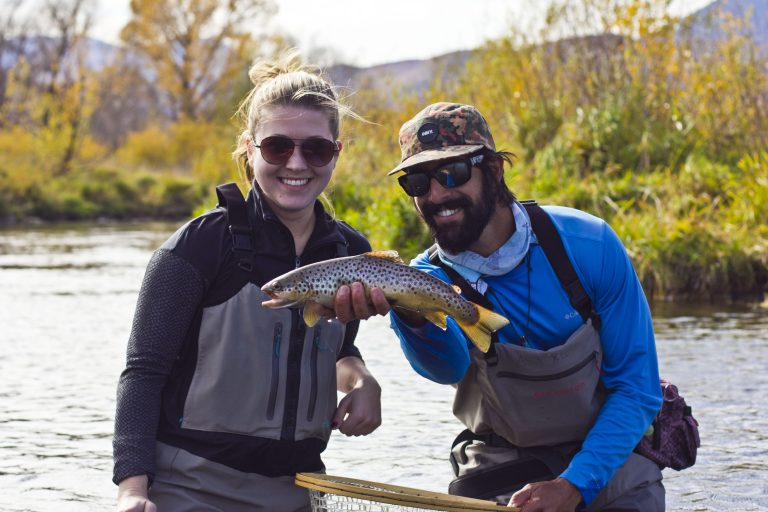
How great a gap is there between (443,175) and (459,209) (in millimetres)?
127

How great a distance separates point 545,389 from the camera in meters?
3.74

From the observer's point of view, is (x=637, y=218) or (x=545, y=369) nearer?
(x=545, y=369)

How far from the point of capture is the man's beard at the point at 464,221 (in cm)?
378

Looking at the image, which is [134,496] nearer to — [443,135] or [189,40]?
[443,135]

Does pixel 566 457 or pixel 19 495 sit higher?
pixel 566 457

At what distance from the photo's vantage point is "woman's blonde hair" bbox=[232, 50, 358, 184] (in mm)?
3689

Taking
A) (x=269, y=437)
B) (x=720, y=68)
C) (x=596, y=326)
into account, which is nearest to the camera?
(x=269, y=437)

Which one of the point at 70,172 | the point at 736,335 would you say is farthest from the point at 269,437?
the point at 70,172

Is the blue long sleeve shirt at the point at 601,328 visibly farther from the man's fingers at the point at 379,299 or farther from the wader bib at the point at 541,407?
the man's fingers at the point at 379,299

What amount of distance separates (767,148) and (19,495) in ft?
38.0

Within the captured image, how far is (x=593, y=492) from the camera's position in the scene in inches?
142

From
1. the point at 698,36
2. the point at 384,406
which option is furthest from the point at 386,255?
the point at 698,36

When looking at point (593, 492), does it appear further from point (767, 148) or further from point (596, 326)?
point (767, 148)

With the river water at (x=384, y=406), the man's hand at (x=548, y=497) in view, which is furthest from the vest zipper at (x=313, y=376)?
the river water at (x=384, y=406)
